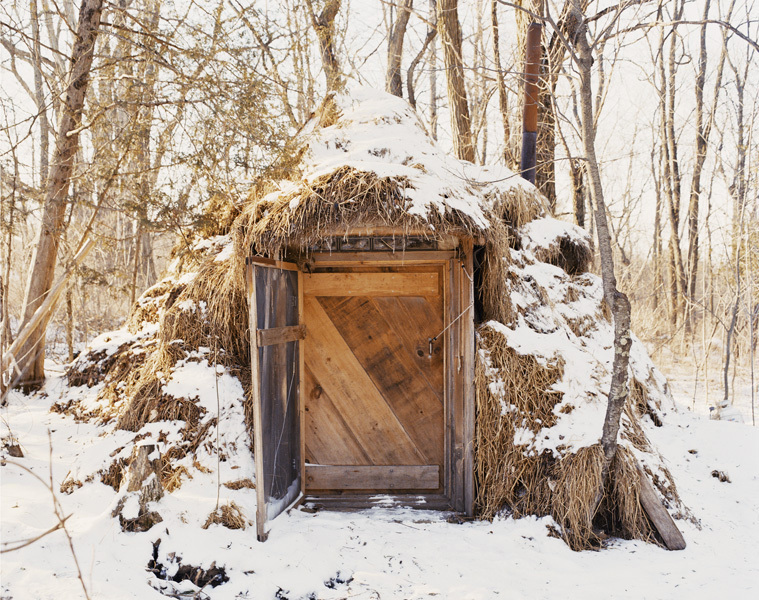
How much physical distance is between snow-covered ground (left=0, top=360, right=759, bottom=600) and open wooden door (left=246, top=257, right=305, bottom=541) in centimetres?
29

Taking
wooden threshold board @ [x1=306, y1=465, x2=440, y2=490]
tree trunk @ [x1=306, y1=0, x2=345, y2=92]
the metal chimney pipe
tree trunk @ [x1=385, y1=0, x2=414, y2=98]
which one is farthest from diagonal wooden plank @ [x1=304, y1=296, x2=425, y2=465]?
tree trunk @ [x1=385, y1=0, x2=414, y2=98]

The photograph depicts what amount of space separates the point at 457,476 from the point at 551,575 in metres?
1.21

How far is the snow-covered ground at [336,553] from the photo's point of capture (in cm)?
321

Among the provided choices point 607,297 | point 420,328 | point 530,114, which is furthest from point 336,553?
point 530,114

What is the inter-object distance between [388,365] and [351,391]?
451 millimetres

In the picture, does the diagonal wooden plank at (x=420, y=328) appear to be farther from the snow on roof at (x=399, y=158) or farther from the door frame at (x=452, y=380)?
the snow on roof at (x=399, y=158)

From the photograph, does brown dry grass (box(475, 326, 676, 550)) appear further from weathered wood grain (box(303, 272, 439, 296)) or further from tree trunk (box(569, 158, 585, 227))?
tree trunk (box(569, 158, 585, 227))

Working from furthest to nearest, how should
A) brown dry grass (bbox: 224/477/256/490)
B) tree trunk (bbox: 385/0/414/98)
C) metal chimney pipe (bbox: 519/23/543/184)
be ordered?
tree trunk (bbox: 385/0/414/98), metal chimney pipe (bbox: 519/23/543/184), brown dry grass (bbox: 224/477/256/490)

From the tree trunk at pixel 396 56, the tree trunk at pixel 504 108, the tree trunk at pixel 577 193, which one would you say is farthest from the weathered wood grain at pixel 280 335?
the tree trunk at pixel 396 56

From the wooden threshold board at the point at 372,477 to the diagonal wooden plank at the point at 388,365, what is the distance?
0.25m

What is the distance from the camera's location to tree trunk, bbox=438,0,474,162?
8.23 meters

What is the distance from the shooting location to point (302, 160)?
481cm

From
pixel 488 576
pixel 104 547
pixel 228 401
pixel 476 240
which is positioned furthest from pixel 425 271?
pixel 104 547

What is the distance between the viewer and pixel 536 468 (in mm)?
4238
